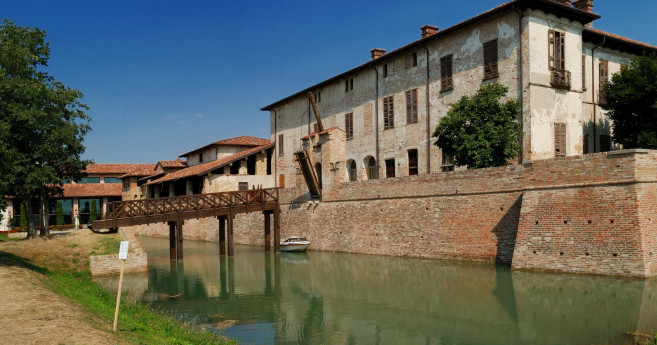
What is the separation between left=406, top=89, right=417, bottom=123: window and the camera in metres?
27.7

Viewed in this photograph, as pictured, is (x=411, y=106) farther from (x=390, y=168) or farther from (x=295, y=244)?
(x=295, y=244)

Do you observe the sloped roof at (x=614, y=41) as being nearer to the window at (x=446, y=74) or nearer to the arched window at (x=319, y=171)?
the window at (x=446, y=74)

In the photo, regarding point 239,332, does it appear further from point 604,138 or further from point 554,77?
point 604,138

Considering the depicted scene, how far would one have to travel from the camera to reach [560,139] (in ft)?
74.3

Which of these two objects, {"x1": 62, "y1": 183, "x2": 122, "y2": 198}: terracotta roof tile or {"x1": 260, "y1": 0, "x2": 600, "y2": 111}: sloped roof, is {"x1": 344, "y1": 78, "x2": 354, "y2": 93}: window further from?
{"x1": 62, "y1": 183, "x2": 122, "y2": 198}: terracotta roof tile

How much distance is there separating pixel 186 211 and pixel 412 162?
12040 mm

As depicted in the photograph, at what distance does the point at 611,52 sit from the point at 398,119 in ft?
36.5

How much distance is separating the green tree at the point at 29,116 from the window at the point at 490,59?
1821 centimetres

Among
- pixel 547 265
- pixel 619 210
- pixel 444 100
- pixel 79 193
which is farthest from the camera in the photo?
pixel 79 193

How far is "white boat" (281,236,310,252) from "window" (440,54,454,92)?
10.8m

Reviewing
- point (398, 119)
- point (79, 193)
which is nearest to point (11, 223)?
point (79, 193)

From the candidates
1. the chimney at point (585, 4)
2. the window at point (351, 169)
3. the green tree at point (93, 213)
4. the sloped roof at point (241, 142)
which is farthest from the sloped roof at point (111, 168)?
the chimney at point (585, 4)

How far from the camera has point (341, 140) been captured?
29.0m

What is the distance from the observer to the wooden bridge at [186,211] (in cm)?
2345
